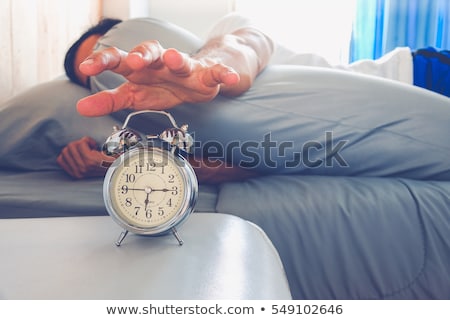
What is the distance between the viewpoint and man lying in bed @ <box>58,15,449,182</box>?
69cm

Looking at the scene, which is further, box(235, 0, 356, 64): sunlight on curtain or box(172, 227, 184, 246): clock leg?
box(235, 0, 356, 64): sunlight on curtain

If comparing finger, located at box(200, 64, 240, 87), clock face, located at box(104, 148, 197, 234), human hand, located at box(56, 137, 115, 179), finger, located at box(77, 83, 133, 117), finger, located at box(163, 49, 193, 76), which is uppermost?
finger, located at box(163, 49, 193, 76)

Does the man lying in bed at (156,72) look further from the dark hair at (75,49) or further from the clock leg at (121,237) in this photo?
the clock leg at (121,237)

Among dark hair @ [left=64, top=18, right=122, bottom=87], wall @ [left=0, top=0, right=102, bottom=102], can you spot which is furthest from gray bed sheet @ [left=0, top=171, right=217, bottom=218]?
wall @ [left=0, top=0, right=102, bottom=102]

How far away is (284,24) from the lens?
2.54 metres

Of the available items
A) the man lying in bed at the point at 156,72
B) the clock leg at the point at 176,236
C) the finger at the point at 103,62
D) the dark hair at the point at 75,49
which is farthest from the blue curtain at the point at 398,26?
the clock leg at the point at 176,236

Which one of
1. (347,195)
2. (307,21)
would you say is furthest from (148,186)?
(307,21)

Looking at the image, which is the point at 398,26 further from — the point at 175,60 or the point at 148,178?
the point at 148,178

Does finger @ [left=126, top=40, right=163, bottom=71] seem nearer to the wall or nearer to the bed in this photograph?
the bed

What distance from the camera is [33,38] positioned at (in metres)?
1.44

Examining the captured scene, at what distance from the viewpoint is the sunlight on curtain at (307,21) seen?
2.53m

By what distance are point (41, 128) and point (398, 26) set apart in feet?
6.73

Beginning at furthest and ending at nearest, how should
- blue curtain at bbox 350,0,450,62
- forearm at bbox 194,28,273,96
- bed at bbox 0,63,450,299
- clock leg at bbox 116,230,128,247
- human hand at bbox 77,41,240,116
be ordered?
blue curtain at bbox 350,0,450,62, forearm at bbox 194,28,273,96, bed at bbox 0,63,450,299, human hand at bbox 77,41,240,116, clock leg at bbox 116,230,128,247

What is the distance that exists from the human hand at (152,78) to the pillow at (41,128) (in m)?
0.30
